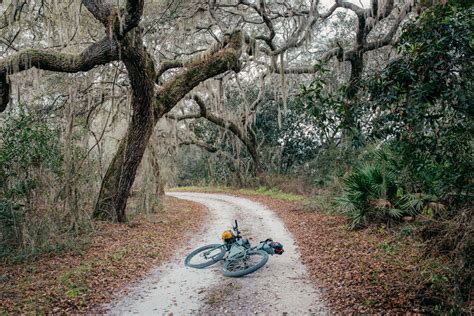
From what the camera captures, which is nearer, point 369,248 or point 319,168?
point 369,248

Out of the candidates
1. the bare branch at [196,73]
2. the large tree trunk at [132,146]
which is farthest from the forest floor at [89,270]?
the bare branch at [196,73]

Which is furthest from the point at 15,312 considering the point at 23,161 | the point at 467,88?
the point at 467,88

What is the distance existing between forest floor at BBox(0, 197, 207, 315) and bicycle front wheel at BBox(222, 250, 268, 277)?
147 cm

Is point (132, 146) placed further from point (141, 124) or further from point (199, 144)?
point (199, 144)

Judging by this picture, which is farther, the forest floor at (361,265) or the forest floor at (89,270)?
the forest floor at (89,270)

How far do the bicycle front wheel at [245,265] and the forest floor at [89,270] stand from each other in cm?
147

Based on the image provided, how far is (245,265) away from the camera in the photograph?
256 inches

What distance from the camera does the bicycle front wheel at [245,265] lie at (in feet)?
20.1

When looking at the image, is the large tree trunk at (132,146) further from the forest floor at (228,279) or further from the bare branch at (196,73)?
the forest floor at (228,279)

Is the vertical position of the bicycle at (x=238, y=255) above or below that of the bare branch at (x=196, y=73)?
below

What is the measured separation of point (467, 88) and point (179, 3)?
960cm

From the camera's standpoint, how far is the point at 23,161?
7.53 meters

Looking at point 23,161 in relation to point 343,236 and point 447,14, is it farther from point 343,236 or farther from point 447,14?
point 447,14

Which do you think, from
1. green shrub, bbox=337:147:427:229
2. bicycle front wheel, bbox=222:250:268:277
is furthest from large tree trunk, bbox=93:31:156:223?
green shrub, bbox=337:147:427:229
